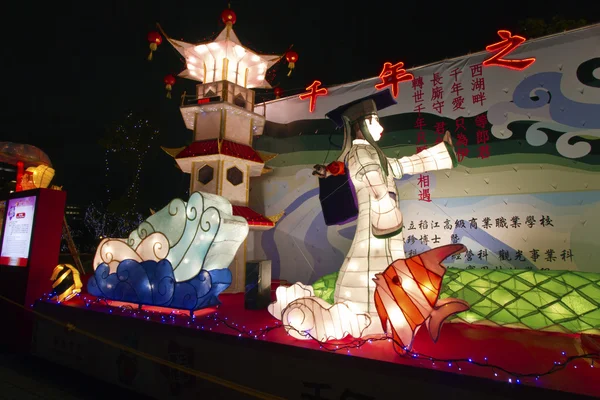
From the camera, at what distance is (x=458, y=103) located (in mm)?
6789

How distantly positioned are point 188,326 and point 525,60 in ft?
21.4

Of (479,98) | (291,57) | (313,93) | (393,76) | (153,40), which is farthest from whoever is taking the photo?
(313,93)

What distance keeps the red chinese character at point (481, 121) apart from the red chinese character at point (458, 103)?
33 centimetres

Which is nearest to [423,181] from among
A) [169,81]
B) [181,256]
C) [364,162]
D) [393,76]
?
[393,76]

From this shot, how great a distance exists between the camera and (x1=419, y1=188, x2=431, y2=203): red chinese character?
6797 millimetres

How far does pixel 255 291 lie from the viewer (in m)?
5.82

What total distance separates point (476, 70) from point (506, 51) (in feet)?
1.71

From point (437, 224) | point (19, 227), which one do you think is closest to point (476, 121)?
point (437, 224)

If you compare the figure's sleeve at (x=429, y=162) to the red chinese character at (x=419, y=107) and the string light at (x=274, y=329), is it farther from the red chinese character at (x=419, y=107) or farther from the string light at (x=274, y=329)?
the red chinese character at (x=419, y=107)

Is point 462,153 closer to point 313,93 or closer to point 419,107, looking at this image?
point 419,107

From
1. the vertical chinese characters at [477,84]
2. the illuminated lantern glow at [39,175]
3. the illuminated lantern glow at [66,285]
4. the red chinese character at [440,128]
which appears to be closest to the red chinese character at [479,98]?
the vertical chinese characters at [477,84]

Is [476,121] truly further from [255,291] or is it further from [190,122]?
[190,122]

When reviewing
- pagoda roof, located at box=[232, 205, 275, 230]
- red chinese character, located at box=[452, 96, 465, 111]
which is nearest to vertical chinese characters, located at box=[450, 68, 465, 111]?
red chinese character, located at box=[452, 96, 465, 111]

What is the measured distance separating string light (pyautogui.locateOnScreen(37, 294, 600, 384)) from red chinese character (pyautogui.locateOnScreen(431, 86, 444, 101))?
4708 millimetres
